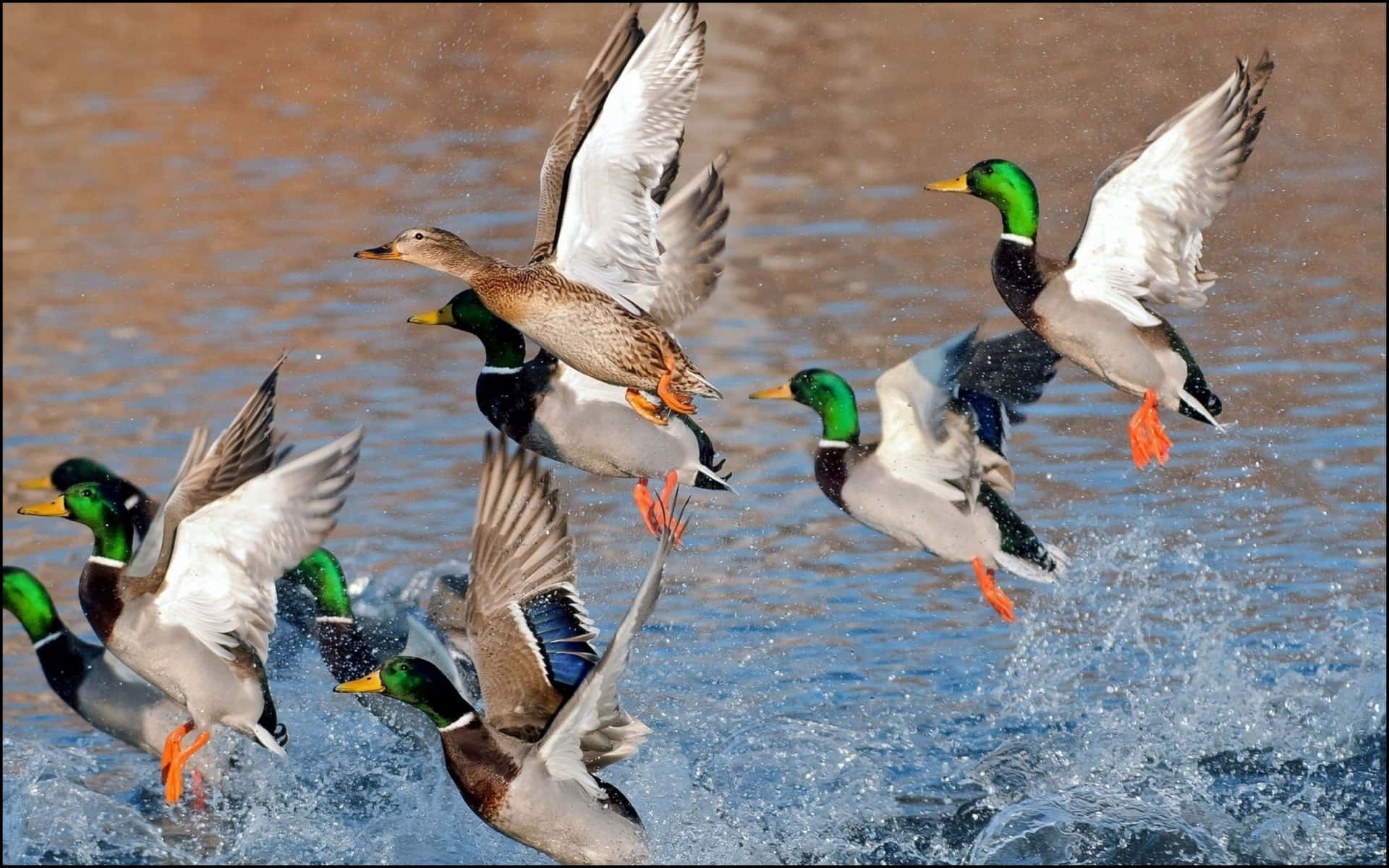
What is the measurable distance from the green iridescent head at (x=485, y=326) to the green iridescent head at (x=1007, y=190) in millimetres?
1494

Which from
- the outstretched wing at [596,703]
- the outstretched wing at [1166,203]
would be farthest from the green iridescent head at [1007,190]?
the outstretched wing at [596,703]

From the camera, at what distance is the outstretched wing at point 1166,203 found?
620cm

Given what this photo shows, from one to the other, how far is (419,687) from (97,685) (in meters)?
2.14

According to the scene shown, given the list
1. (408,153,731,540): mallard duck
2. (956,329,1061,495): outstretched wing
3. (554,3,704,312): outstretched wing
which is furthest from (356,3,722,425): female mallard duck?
(956,329,1061,495): outstretched wing

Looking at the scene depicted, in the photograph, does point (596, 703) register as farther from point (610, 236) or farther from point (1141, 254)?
point (1141, 254)

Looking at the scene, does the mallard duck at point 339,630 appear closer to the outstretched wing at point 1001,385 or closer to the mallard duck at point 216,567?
the mallard duck at point 216,567

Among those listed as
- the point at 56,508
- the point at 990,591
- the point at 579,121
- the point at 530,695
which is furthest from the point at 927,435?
the point at 56,508

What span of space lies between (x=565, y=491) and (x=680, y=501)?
918 millimetres

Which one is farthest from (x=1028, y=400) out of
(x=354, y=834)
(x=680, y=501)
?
(x=354, y=834)

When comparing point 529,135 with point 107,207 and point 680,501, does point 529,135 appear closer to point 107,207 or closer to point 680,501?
point 107,207

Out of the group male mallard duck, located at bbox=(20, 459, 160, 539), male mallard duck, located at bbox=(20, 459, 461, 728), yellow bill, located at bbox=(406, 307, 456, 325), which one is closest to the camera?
yellow bill, located at bbox=(406, 307, 456, 325)

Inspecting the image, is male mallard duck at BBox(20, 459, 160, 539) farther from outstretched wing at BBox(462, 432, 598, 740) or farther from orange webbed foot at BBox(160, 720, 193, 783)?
A: outstretched wing at BBox(462, 432, 598, 740)

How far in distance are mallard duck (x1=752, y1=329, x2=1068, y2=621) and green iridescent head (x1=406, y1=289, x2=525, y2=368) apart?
0.85 metres

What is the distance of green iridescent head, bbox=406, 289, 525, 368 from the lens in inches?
269
